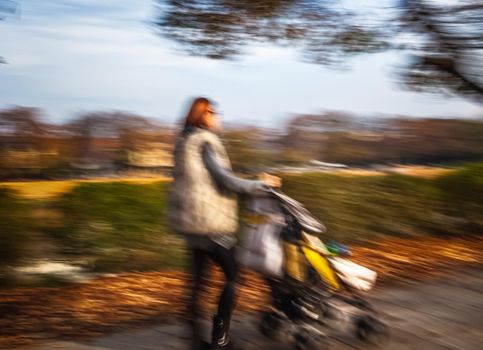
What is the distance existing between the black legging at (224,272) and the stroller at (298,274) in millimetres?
164

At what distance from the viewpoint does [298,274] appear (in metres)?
5.23

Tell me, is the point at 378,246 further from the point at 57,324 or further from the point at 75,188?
the point at 57,324

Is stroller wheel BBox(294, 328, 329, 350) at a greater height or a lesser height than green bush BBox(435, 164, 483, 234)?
greater

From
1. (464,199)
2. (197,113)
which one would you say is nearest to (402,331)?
(197,113)

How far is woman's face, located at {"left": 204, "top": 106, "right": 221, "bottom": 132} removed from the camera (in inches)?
201

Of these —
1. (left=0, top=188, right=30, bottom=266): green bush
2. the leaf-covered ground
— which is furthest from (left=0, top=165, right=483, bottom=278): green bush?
the leaf-covered ground

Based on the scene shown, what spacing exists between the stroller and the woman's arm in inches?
5.7

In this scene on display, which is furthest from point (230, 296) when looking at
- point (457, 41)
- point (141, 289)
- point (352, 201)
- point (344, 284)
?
point (457, 41)

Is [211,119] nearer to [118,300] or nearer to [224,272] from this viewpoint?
[224,272]

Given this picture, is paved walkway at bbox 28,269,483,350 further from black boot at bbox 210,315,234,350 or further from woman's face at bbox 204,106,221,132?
woman's face at bbox 204,106,221,132

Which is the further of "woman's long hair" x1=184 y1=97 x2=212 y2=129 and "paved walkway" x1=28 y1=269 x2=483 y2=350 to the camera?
"paved walkway" x1=28 y1=269 x2=483 y2=350

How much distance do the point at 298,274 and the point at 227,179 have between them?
34.5 inches

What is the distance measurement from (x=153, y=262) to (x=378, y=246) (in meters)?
3.23

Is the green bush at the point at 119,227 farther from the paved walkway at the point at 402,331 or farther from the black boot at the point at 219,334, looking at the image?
the black boot at the point at 219,334
